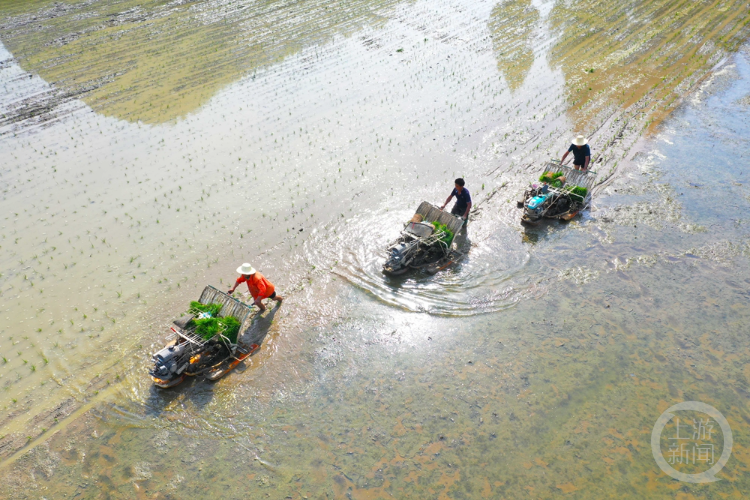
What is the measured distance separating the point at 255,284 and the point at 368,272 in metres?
2.33

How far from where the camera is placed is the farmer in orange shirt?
28.1 feet

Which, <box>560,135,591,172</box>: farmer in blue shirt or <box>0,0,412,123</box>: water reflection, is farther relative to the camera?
<box>0,0,412,123</box>: water reflection

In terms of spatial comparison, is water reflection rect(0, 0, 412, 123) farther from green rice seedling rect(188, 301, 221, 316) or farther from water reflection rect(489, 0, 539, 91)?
green rice seedling rect(188, 301, 221, 316)

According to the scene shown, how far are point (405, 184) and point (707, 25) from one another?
1906 cm

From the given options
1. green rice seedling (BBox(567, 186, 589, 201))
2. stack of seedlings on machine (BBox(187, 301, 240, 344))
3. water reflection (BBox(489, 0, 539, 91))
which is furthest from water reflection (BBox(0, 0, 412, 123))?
green rice seedling (BBox(567, 186, 589, 201))

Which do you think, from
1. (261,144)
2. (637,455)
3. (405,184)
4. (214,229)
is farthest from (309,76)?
(637,455)

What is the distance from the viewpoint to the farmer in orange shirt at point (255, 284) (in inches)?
337

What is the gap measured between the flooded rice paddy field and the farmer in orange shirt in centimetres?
46

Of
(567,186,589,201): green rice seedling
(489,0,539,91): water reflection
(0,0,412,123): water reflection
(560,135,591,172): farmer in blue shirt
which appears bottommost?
(567,186,589,201): green rice seedling

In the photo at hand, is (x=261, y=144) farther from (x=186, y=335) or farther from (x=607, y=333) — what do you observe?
(x=607, y=333)

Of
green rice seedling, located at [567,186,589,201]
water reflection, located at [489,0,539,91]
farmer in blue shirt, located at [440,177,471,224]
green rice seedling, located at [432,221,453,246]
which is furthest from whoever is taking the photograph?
water reflection, located at [489,0,539,91]

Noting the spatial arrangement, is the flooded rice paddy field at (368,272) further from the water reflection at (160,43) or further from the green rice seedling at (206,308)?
the green rice seedling at (206,308)

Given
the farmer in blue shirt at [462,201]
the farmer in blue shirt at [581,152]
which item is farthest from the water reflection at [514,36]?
the farmer in blue shirt at [462,201]

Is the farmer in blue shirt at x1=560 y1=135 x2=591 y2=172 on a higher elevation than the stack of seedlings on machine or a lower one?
lower
